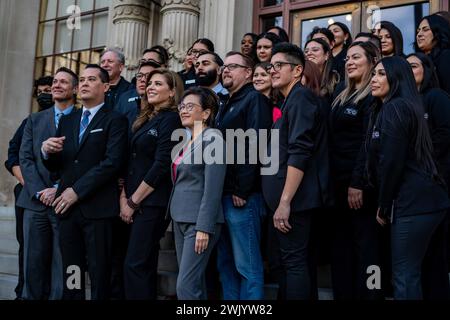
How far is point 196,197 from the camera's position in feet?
11.4

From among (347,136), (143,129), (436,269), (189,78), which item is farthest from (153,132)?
(436,269)

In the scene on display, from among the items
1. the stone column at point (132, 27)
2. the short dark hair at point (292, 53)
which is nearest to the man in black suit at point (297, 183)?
the short dark hair at point (292, 53)

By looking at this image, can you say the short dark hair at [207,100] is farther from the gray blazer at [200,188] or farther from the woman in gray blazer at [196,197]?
the gray blazer at [200,188]

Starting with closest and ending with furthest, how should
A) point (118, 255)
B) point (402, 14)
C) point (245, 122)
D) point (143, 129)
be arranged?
point (245, 122) → point (143, 129) → point (118, 255) → point (402, 14)

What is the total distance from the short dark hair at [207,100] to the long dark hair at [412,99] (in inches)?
48.5

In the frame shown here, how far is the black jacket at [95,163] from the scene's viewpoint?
150 inches

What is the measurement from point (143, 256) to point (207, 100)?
4.08ft

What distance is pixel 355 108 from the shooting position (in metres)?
3.56

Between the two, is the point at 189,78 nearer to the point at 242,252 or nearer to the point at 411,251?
the point at 242,252

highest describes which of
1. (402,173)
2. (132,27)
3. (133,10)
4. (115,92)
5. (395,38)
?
(133,10)

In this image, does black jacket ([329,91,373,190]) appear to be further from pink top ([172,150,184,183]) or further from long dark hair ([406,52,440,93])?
pink top ([172,150,184,183])

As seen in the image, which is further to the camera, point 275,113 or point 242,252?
point 275,113

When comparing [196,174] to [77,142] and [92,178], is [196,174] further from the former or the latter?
[77,142]


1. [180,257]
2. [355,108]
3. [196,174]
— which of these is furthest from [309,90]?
[180,257]
